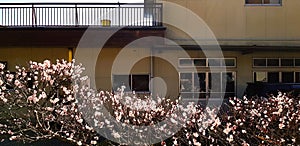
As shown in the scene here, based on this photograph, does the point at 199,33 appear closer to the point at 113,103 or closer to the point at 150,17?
the point at 150,17

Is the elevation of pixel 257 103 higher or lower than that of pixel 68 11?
lower

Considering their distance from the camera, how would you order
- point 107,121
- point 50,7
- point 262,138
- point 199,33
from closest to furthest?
point 262,138 < point 107,121 < point 50,7 < point 199,33

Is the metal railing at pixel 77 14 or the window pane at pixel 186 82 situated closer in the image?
the metal railing at pixel 77 14

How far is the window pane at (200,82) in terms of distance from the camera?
50.5 ft

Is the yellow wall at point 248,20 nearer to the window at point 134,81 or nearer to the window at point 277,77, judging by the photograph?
the window at point 277,77

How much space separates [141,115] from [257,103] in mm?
2299

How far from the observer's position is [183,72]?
1535 centimetres

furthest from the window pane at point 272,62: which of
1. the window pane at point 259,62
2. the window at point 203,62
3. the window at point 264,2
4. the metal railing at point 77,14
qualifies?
the metal railing at point 77,14

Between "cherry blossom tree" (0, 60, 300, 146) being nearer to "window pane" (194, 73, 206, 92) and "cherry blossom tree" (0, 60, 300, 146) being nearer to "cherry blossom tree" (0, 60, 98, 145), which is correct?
"cherry blossom tree" (0, 60, 98, 145)

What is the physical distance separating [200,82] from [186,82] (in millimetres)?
597

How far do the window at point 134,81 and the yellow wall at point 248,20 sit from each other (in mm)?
2766

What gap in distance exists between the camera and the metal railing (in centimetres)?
1390

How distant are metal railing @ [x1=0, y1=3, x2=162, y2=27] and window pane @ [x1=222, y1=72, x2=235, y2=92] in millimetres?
3749

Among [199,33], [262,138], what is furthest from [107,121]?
[199,33]
